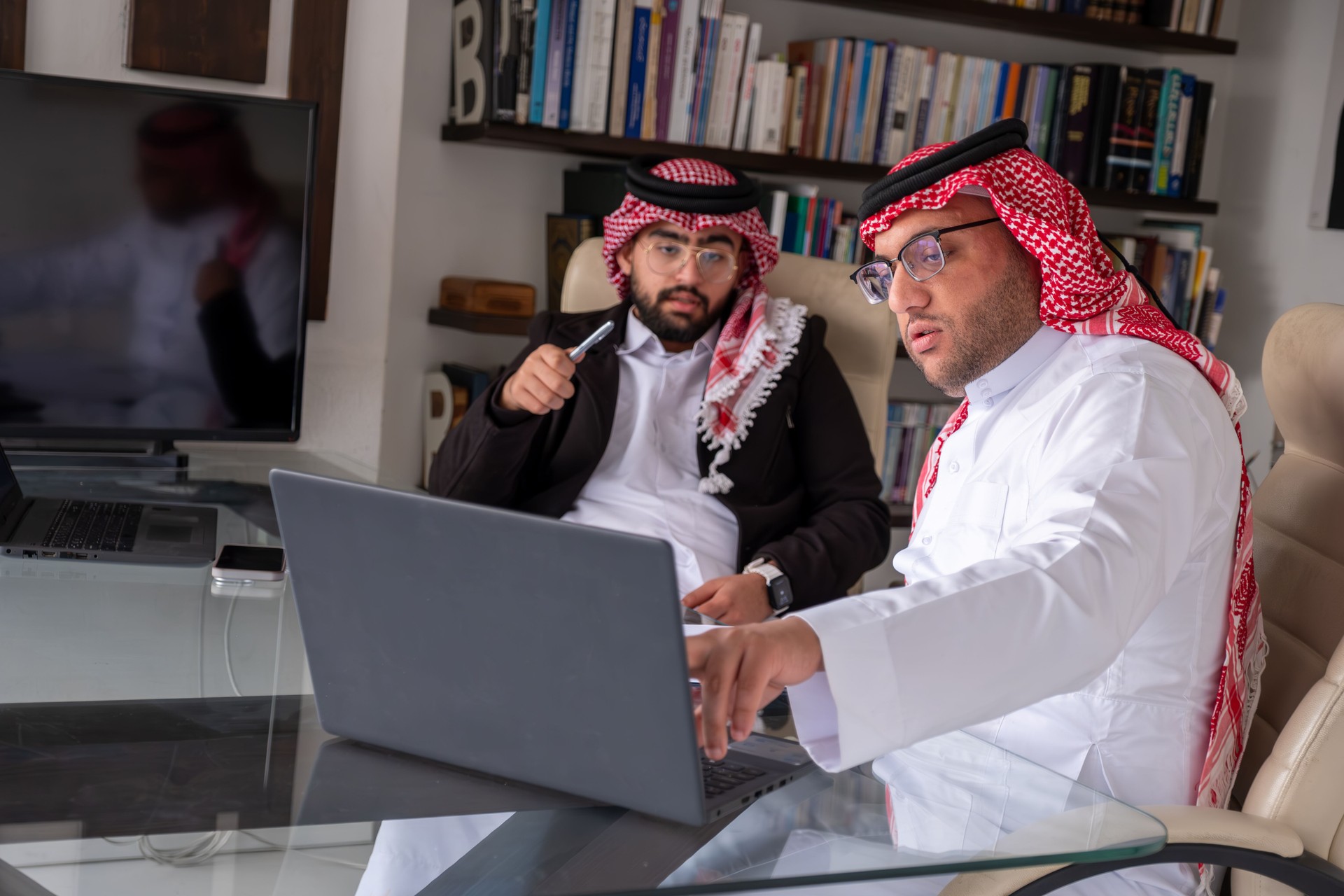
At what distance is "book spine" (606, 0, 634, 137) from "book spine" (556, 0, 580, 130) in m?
0.09

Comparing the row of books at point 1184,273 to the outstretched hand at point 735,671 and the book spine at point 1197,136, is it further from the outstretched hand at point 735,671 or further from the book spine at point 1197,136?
the outstretched hand at point 735,671

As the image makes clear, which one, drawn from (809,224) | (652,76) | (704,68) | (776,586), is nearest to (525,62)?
(652,76)

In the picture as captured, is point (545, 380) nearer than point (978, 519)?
No

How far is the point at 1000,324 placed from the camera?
1.35m

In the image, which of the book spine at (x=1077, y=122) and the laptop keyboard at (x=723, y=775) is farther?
the book spine at (x=1077, y=122)

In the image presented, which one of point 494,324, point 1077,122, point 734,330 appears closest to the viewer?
point 734,330

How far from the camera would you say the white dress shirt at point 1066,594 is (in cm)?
86

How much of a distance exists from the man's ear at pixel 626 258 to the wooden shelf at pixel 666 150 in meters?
0.30

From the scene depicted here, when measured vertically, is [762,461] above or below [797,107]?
below

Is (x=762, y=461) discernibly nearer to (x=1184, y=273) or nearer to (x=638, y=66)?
(x=638, y=66)

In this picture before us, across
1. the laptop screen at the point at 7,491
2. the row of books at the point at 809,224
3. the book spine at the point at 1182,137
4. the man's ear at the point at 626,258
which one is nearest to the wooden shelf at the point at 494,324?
the man's ear at the point at 626,258

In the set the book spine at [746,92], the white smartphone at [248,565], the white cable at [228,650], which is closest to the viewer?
the white cable at [228,650]

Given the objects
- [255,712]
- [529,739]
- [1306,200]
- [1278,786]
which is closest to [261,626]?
[255,712]

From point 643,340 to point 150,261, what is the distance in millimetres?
856
